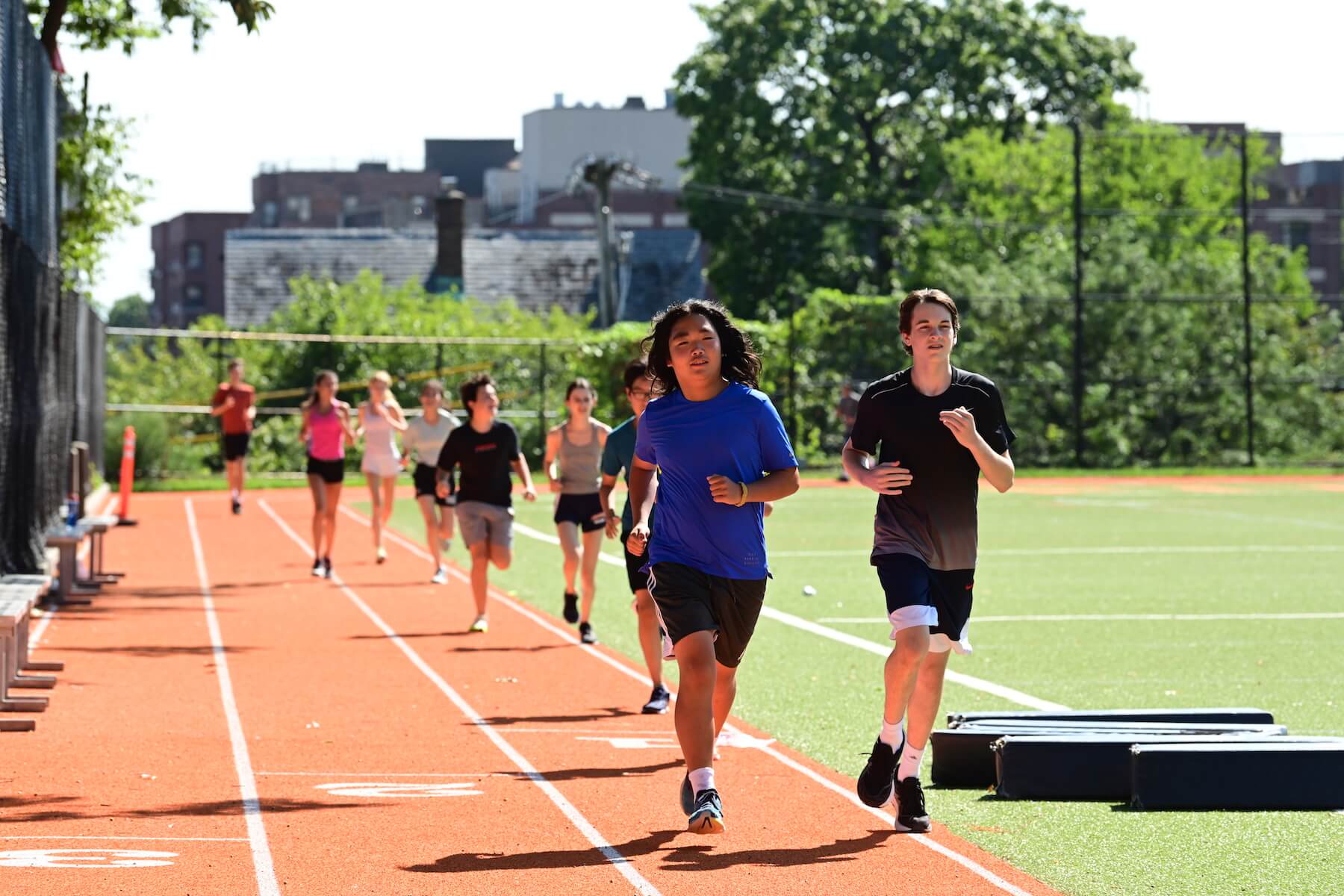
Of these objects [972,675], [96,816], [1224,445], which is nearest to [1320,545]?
[972,675]

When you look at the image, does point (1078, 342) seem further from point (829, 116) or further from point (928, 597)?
point (928, 597)

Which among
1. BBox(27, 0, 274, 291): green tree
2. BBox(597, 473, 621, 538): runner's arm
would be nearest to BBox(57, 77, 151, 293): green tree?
BBox(27, 0, 274, 291): green tree

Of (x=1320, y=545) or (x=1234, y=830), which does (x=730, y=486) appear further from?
(x=1320, y=545)

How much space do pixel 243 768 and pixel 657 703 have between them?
286 centimetres

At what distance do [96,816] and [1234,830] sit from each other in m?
4.56

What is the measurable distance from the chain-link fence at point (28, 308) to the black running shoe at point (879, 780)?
8.38 m

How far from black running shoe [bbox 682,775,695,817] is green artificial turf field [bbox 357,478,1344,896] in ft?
3.62

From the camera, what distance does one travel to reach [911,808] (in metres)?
8.41

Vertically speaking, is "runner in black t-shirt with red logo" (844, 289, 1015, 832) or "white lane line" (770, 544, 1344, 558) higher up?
"runner in black t-shirt with red logo" (844, 289, 1015, 832)

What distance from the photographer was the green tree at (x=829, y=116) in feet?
214

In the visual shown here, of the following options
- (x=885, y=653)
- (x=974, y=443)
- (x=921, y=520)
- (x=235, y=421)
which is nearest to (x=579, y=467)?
(x=885, y=653)

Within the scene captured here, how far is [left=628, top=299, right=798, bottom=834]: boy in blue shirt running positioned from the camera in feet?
26.8

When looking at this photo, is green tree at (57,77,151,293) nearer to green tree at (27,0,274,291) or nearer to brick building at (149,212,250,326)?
green tree at (27,0,274,291)

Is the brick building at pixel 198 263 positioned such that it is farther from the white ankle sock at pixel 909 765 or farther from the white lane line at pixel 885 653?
the white ankle sock at pixel 909 765
